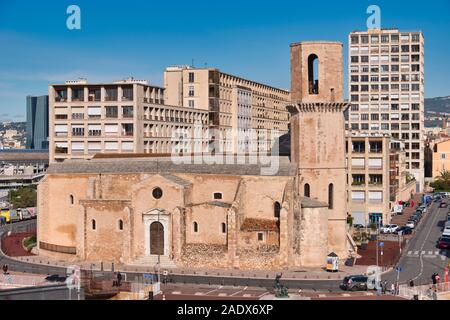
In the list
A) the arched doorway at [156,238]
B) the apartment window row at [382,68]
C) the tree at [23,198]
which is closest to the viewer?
the arched doorway at [156,238]

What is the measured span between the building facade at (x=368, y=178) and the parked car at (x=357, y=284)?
40832mm

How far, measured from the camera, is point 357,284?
55656 millimetres

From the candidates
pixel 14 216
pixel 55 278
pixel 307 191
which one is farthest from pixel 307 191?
pixel 14 216

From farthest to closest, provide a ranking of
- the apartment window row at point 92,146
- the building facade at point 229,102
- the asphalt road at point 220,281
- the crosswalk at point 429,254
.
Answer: the building facade at point 229,102
the apartment window row at point 92,146
the crosswalk at point 429,254
the asphalt road at point 220,281

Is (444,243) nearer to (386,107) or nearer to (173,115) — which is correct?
(173,115)

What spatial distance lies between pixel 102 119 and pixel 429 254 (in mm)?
49678

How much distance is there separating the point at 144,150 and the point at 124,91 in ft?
28.5

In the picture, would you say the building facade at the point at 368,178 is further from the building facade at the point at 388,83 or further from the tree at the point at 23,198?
the building facade at the point at 388,83

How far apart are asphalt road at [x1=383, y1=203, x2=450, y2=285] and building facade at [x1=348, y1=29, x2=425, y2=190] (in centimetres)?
5440

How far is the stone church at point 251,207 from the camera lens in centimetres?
6444

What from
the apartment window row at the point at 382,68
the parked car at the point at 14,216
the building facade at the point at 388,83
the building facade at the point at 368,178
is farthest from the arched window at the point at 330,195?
the apartment window row at the point at 382,68

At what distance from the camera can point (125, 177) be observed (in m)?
71.9

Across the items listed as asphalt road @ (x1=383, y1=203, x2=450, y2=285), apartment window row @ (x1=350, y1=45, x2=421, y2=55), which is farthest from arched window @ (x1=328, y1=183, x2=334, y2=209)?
apartment window row @ (x1=350, y1=45, x2=421, y2=55)

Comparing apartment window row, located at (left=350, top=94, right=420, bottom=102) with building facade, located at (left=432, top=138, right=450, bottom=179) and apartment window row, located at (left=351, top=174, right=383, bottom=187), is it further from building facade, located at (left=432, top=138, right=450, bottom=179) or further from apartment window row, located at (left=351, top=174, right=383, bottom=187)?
apartment window row, located at (left=351, top=174, right=383, bottom=187)
